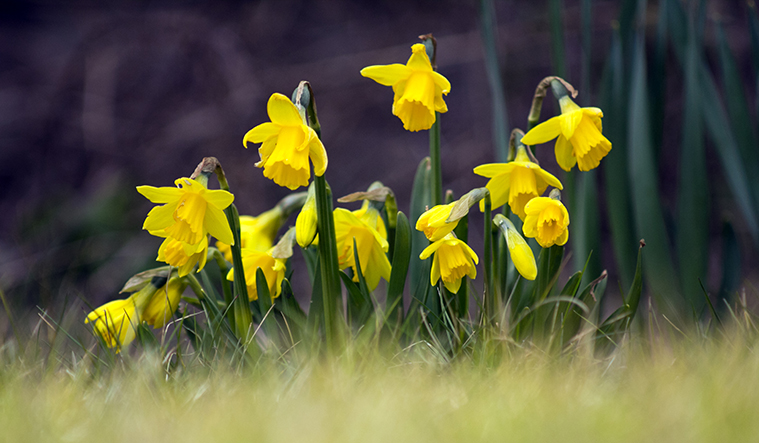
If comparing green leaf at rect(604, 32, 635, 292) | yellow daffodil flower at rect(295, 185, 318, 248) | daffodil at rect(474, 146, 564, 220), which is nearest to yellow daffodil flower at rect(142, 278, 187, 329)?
yellow daffodil flower at rect(295, 185, 318, 248)

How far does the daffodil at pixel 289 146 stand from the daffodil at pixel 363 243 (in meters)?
0.14

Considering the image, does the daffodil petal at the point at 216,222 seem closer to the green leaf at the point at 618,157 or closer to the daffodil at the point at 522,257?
the daffodil at the point at 522,257

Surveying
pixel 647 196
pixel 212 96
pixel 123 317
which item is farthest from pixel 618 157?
pixel 212 96

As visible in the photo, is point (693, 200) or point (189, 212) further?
point (693, 200)

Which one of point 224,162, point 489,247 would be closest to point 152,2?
point 224,162

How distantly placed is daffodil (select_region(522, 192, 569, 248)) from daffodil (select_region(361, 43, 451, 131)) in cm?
18

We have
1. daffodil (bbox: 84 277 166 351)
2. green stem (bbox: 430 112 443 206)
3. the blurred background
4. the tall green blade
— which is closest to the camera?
daffodil (bbox: 84 277 166 351)

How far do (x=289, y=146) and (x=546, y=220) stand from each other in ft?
1.10

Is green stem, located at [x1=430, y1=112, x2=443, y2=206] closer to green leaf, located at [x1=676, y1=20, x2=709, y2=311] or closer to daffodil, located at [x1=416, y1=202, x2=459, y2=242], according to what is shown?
daffodil, located at [x1=416, y1=202, x2=459, y2=242]

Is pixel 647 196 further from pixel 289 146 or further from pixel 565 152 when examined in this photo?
pixel 289 146

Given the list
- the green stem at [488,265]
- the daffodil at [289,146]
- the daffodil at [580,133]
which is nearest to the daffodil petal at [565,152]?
the daffodil at [580,133]

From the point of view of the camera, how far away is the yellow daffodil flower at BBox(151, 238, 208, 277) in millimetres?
688

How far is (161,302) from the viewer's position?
0.78 m

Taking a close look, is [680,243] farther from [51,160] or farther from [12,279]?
[51,160]
